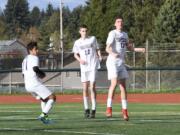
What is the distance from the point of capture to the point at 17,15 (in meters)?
166

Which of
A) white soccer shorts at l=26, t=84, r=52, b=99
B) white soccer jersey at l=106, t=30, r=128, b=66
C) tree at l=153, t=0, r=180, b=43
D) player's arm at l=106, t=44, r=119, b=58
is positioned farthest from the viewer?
tree at l=153, t=0, r=180, b=43

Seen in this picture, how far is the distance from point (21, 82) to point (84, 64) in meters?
27.2

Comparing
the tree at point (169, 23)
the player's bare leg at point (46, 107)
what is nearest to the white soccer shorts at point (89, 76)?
the player's bare leg at point (46, 107)

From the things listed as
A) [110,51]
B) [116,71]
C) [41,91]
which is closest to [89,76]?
[116,71]

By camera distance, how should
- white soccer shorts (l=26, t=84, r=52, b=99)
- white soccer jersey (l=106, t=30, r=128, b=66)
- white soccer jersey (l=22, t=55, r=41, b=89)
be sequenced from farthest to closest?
white soccer jersey (l=106, t=30, r=128, b=66)
white soccer shorts (l=26, t=84, r=52, b=99)
white soccer jersey (l=22, t=55, r=41, b=89)

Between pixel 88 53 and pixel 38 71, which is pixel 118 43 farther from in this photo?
pixel 38 71

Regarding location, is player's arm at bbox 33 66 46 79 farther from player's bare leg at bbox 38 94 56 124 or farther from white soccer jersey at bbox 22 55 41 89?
player's bare leg at bbox 38 94 56 124

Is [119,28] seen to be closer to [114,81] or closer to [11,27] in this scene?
[114,81]

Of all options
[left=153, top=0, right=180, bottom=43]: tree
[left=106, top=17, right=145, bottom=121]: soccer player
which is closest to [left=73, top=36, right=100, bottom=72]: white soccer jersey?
[left=106, top=17, right=145, bottom=121]: soccer player

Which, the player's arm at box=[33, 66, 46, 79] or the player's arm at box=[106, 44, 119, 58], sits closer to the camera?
the player's arm at box=[33, 66, 46, 79]

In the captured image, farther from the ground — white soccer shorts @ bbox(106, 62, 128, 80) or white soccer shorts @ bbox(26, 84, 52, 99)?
white soccer shorts @ bbox(106, 62, 128, 80)

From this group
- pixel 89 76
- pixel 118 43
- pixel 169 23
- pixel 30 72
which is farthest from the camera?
pixel 169 23

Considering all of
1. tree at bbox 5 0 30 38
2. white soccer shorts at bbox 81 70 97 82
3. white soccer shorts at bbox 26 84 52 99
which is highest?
tree at bbox 5 0 30 38

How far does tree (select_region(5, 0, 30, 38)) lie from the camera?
160 metres
